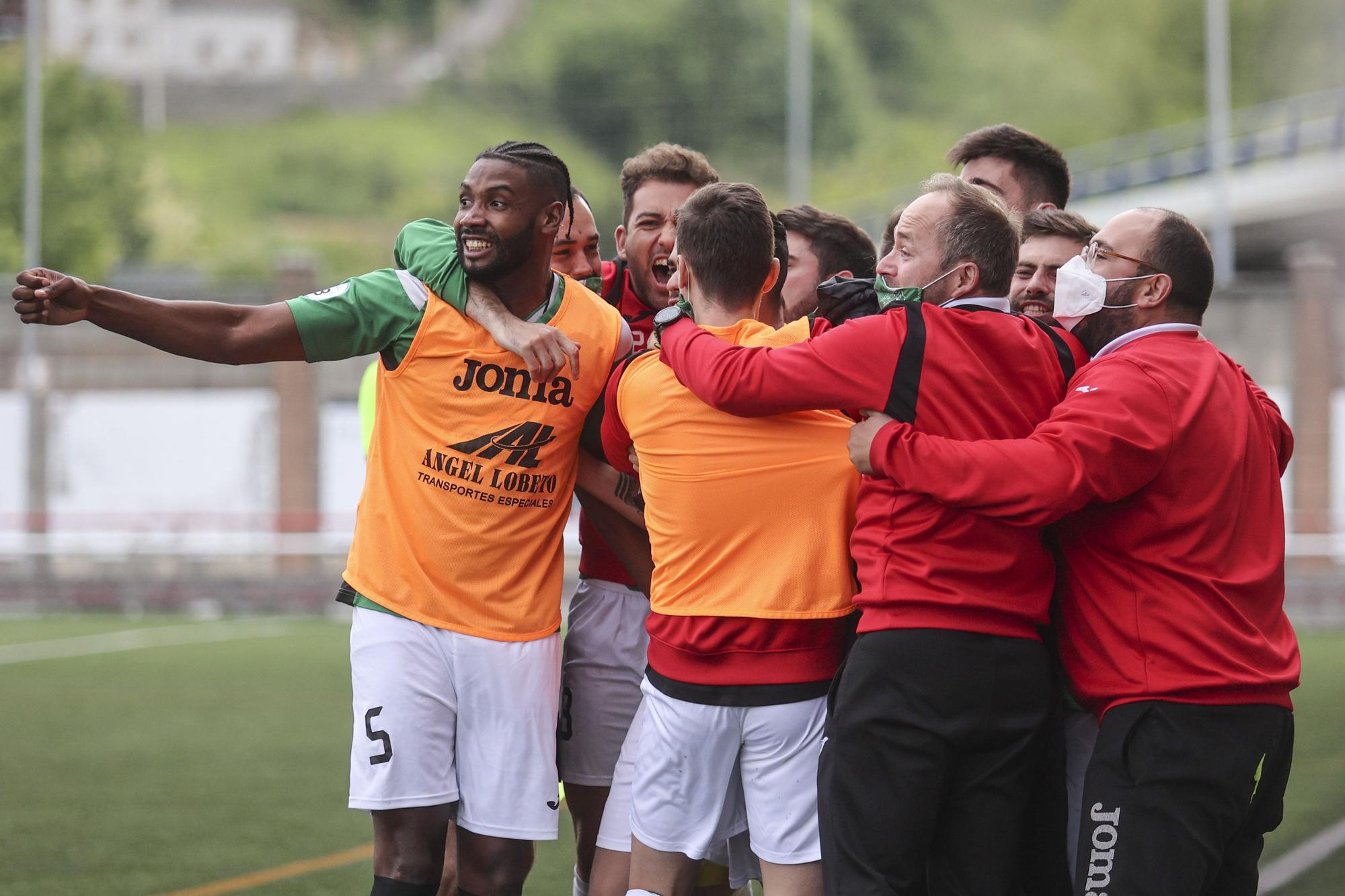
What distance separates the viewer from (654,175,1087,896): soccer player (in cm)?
323

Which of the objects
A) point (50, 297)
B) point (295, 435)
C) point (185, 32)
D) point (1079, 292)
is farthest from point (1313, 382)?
→ point (185, 32)

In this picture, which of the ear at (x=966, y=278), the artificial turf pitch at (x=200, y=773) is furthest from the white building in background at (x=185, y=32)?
the ear at (x=966, y=278)

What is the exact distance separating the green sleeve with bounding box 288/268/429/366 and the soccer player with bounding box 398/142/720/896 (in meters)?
0.13

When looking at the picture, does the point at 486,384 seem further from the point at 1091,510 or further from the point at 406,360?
the point at 1091,510

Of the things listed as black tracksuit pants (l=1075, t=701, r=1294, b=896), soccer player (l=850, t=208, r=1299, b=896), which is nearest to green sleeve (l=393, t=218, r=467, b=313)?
soccer player (l=850, t=208, r=1299, b=896)

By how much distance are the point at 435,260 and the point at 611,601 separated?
1.13 metres

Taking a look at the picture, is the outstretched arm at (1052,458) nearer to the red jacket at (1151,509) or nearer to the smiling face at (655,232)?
the red jacket at (1151,509)

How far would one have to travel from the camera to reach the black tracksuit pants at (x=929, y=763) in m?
3.22

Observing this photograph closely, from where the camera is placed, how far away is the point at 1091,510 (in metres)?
3.42

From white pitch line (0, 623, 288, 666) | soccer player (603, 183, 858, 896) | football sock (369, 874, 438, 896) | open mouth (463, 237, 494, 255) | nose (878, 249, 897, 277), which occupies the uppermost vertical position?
open mouth (463, 237, 494, 255)

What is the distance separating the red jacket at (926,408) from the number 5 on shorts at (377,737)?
46.7 inches

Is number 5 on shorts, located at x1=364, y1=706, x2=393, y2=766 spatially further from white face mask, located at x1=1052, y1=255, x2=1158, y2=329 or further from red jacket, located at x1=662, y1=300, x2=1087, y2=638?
white face mask, located at x1=1052, y1=255, x2=1158, y2=329

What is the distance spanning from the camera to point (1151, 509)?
10.9ft

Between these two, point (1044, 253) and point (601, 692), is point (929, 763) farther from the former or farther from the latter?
point (1044, 253)
